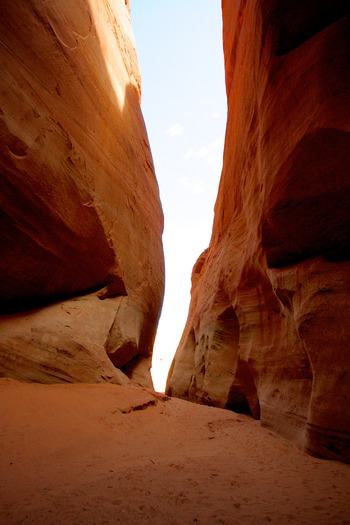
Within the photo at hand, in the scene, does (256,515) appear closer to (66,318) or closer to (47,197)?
(66,318)

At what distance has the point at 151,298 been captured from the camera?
7730mm

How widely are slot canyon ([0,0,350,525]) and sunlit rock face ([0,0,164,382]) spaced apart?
0.10ft

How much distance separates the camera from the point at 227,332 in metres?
6.60

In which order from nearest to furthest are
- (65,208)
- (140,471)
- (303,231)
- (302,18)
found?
(140,471)
(302,18)
(303,231)
(65,208)

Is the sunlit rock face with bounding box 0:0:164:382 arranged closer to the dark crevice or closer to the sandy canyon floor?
the sandy canyon floor

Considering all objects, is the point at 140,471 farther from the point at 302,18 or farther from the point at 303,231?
the point at 302,18

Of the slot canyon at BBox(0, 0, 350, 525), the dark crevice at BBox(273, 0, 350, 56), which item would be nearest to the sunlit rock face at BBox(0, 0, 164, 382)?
the slot canyon at BBox(0, 0, 350, 525)

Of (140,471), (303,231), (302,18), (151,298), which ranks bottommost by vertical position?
(140,471)

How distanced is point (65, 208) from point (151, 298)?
3.57 meters

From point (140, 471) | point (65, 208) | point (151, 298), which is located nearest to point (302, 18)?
point (65, 208)

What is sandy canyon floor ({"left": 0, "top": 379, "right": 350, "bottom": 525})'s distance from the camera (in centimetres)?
155

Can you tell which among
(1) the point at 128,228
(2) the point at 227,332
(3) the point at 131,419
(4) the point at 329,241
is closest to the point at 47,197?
(1) the point at 128,228

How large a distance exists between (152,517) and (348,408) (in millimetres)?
1836

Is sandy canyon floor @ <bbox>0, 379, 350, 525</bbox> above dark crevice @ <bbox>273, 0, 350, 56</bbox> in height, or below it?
below
